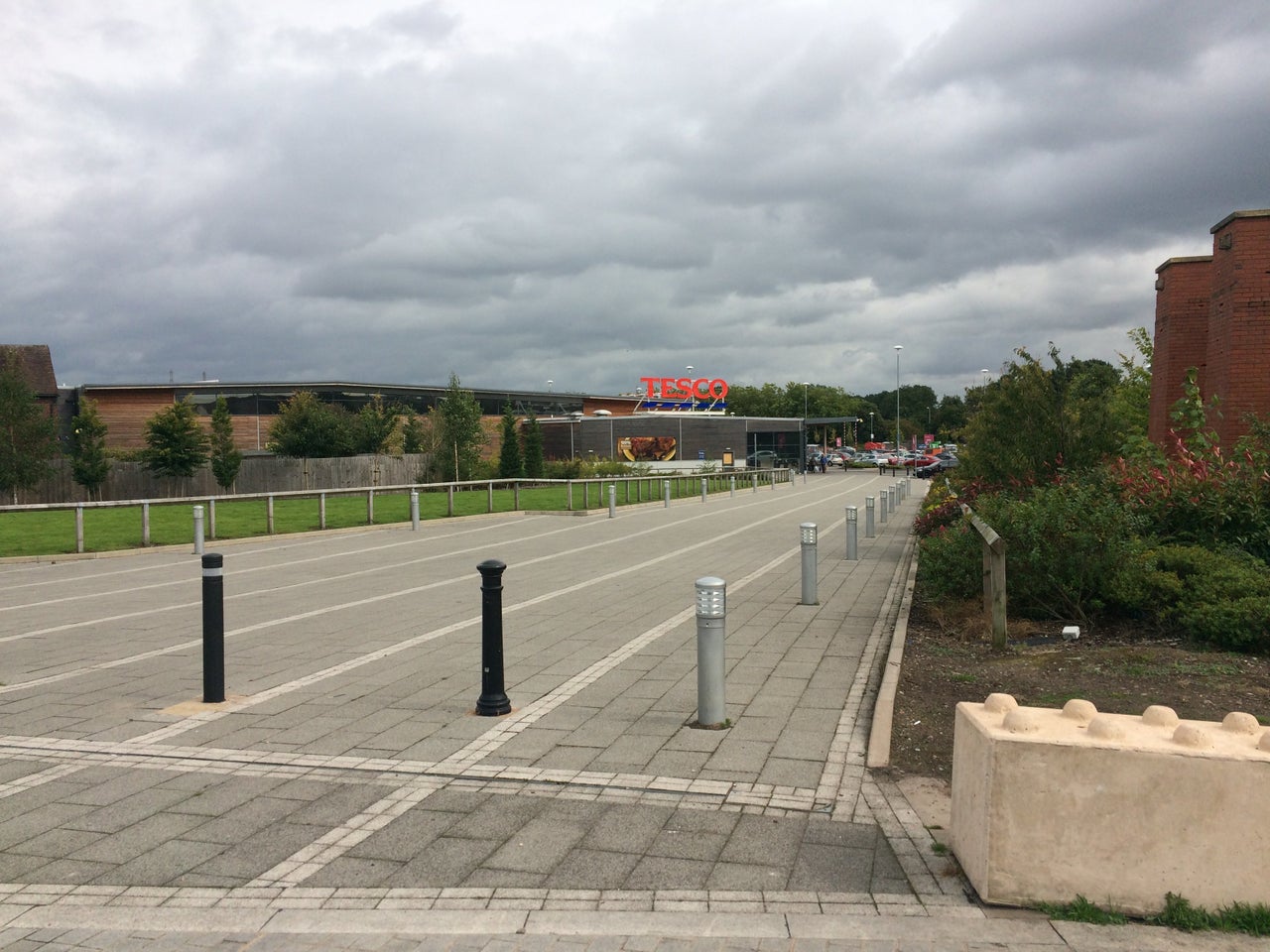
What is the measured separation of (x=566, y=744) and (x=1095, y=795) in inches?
124

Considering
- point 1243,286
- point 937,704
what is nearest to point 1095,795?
point 937,704

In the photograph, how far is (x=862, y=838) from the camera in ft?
15.4

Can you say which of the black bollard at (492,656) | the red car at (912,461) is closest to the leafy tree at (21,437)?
the black bollard at (492,656)

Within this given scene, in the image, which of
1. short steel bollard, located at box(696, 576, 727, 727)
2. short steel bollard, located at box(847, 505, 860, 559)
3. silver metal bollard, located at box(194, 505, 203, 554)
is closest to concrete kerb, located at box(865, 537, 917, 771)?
short steel bollard, located at box(696, 576, 727, 727)

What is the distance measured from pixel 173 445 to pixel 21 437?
8191 millimetres

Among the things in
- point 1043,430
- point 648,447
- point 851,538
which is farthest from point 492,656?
point 648,447

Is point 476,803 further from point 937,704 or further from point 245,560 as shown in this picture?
point 245,560

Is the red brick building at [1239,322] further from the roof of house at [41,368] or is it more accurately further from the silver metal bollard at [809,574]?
the roof of house at [41,368]

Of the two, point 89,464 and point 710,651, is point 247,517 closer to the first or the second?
point 89,464

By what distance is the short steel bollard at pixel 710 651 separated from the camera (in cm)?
631

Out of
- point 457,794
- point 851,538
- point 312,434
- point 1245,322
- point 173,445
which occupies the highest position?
point 1245,322

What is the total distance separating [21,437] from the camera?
1560 inches

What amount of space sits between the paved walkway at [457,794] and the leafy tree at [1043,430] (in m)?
4.08

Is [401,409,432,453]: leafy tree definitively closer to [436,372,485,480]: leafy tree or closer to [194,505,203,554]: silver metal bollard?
[436,372,485,480]: leafy tree
